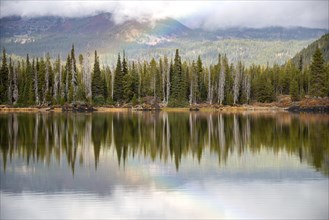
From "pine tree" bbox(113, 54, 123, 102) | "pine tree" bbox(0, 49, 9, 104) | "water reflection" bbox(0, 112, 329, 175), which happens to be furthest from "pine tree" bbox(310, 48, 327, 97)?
"pine tree" bbox(0, 49, 9, 104)

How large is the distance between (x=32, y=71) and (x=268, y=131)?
102855 mm

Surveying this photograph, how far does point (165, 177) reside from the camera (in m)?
31.9

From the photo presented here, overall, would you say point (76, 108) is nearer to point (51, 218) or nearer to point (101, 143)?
point (101, 143)

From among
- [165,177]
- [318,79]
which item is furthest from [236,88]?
[165,177]

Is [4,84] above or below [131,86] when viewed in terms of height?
above

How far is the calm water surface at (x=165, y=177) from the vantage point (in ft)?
78.9

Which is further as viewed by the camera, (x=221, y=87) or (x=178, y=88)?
(x=221, y=87)

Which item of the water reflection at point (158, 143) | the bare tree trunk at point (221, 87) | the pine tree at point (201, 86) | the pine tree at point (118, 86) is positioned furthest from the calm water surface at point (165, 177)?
the pine tree at point (201, 86)

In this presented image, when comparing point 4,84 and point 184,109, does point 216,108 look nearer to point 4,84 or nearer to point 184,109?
point 184,109

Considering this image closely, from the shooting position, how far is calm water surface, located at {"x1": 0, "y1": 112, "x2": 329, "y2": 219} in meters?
24.1

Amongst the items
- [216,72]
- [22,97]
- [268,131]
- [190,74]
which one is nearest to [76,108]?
[22,97]

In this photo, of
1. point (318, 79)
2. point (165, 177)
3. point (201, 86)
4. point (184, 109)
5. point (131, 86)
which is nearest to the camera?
point (165, 177)

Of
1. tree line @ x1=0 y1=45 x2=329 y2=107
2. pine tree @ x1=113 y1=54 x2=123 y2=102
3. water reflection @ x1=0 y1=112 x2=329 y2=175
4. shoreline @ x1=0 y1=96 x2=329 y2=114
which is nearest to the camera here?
water reflection @ x1=0 y1=112 x2=329 y2=175

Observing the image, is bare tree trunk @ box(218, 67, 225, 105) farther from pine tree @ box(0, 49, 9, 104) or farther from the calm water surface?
the calm water surface
